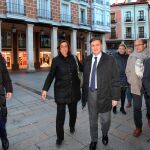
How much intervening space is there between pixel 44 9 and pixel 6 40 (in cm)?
595

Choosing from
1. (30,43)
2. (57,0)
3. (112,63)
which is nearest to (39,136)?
(112,63)

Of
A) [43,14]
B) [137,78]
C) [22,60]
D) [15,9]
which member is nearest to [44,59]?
[22,60]

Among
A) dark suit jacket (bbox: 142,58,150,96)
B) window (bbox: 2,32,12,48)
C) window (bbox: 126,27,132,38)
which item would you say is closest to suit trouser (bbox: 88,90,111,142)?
dark suit jacket (bbox: 142,58,150,96)

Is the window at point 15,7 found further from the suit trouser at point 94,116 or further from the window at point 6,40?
the suit trouser at point 94,116

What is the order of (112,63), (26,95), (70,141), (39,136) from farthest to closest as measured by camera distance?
(26,95), (39,136), (70,141), (112,63)

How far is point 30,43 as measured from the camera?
2612cm

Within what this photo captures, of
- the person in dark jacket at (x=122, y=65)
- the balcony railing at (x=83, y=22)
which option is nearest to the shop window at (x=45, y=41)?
the balcony railing at (x=83, y=22)

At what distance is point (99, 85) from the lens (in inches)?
172

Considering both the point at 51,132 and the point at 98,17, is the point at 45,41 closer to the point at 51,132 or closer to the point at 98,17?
the point at 98,17

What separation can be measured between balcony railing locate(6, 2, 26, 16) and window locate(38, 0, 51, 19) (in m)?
2.16

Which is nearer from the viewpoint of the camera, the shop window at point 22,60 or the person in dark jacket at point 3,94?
the person in dark jacket at point 3,94

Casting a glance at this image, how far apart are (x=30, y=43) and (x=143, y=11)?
34.6 meters

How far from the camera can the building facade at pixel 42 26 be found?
25.9 metres

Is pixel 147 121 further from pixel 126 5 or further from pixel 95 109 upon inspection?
pixel 126 5
